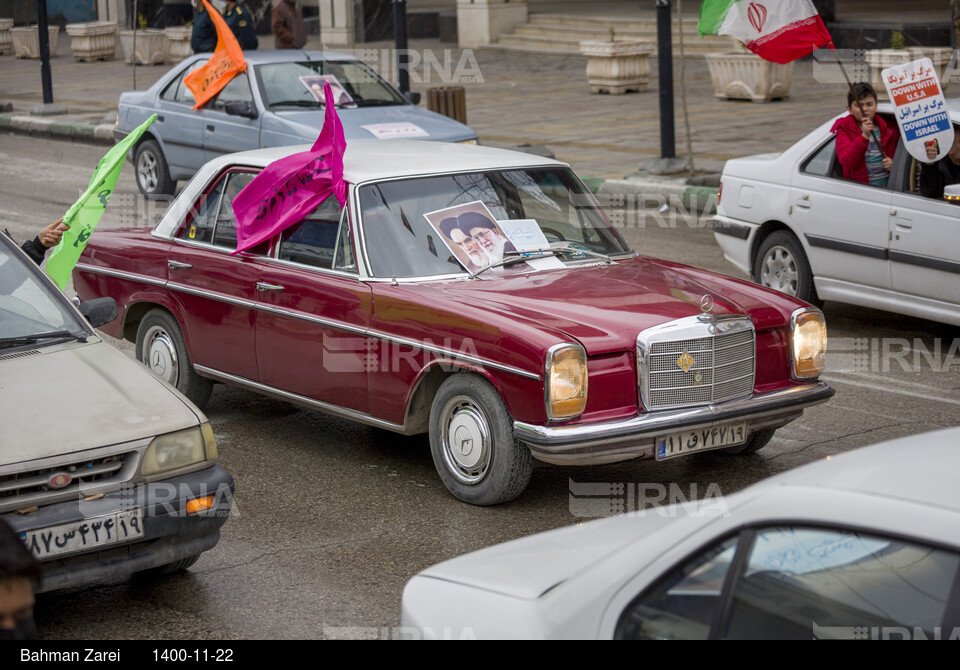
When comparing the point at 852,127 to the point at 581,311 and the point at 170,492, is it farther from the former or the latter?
the point at 170,492

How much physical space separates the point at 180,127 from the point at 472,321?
389 inches

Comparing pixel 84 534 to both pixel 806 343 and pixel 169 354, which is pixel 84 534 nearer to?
pixel 169 354

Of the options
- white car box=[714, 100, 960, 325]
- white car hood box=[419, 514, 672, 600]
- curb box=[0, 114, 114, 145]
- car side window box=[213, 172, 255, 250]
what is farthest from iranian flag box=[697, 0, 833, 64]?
curb box=[0, 114, 114, 145]

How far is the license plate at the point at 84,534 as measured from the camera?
4.36 meters

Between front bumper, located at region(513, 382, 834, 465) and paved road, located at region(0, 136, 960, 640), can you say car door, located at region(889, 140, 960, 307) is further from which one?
front bumper, located at region(513, 382, 834, 465)

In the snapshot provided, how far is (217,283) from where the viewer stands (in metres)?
7.00

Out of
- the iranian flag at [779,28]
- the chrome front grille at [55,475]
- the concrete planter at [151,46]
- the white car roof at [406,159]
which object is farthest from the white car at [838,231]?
the concrete planter at [151,46]

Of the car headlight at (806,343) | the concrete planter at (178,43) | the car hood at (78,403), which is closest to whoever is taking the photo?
the car hood at (78,403)

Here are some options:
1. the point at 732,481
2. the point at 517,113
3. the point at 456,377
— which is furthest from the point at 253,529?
the point at 517,113

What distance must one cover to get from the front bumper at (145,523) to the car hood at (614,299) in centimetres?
160

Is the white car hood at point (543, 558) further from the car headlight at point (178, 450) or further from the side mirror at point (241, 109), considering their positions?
the side mirror at point (241, 109)
